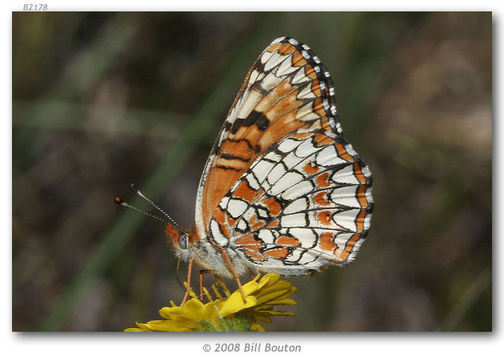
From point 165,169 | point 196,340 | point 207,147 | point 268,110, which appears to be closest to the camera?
point 268,110

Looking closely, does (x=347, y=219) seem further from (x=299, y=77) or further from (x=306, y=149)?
(x=299, y=77)

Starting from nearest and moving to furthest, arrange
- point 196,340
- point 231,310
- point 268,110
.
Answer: point 231,310 → point 268,110 → point 196,340

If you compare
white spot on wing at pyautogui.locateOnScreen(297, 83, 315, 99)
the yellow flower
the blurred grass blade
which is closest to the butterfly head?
the yellow flower

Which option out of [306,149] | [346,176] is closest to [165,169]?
[306,149]

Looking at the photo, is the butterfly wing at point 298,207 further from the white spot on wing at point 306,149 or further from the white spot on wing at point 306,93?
the white spot on wing at point 306,93
